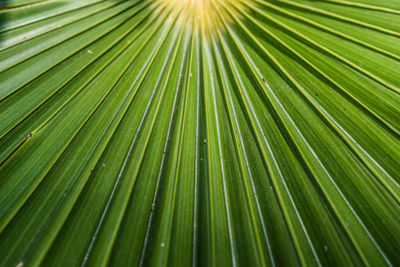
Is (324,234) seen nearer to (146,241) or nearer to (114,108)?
(146,241)

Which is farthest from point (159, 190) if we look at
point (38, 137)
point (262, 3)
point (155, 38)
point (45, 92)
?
point (262, 3)

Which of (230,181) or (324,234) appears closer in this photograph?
(324,234)

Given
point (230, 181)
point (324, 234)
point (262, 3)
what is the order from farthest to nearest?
point (262, 3), point (230, 181), point (324, 234)

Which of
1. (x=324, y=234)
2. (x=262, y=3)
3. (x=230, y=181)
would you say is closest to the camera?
→ (x=324, y=234)

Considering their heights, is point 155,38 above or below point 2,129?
above

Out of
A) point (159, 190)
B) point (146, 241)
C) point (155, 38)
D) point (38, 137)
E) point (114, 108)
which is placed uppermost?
point (155, 38)

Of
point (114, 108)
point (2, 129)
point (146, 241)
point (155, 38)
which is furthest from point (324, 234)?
point (2, 129)
